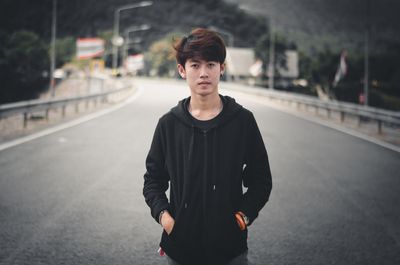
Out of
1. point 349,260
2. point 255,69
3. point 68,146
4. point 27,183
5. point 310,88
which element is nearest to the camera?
point 349,260

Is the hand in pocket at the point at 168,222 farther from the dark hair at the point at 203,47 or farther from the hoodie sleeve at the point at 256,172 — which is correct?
the dark hair at the point at 203,47

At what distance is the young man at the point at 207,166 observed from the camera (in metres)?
2.30

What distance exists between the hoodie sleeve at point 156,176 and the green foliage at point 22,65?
182 feet

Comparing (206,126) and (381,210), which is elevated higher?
(206,126)

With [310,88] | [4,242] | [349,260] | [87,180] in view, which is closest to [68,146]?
[87,180]

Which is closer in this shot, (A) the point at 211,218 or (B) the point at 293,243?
(A) the point at 211,218

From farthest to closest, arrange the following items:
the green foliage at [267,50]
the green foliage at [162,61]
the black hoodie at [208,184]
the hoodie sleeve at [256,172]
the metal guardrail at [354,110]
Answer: the green foliage at [162,61] < the green foliage at [267,50] < the metal guardrail at [354,110] < the hoodie sleeve at [256,172] < the black hoodie at [208,184]

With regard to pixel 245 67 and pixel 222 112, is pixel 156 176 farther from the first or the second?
pixel 245 67

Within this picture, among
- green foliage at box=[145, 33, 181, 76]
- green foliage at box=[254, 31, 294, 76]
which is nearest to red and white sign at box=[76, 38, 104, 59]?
green foliage at box=[254, 31, 294, 76]

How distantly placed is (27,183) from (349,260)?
5.09 metres

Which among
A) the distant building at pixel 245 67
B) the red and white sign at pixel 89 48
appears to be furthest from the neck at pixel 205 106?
the distant building at pixel 245 67

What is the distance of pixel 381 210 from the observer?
6.15 m

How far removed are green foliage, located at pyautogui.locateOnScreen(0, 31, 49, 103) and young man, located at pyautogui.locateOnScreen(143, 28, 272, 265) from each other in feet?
182

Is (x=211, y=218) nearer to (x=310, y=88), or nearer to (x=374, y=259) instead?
(x=374, y=259)
